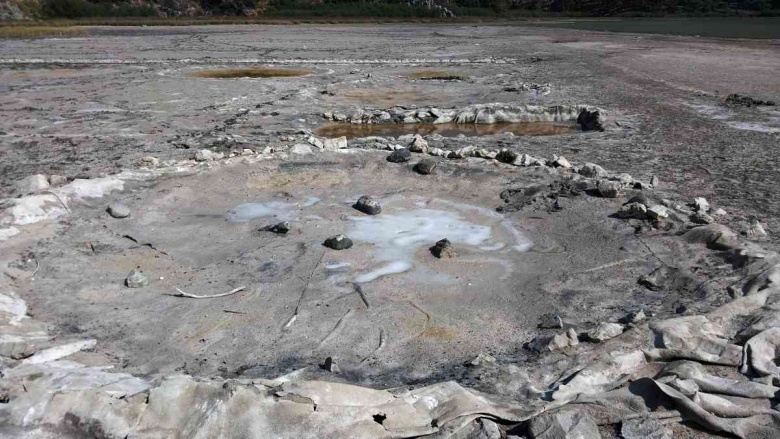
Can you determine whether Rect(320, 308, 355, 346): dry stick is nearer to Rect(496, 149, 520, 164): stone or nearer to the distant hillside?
Rect(496, 149, 520, 164): stone

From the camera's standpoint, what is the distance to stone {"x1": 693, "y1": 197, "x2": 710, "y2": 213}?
636cm

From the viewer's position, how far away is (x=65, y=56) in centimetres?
2156

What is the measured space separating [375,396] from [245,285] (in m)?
1.95

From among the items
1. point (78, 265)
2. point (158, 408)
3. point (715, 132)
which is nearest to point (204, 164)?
point (78, 265)

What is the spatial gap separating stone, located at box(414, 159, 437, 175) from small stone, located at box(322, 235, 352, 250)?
6.86ft

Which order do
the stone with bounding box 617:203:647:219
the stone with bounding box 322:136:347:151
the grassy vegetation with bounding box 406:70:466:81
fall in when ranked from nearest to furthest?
the stone with bounding box 617:203:647:219
the stone with bounding box 322:136:347:151
the grassy vegetation with bounding box 406:70:466:81

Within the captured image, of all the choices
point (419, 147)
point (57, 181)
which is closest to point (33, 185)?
point (57, 181)

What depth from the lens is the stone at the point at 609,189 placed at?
22.0 ft

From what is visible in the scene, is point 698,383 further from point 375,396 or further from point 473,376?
point 375,396

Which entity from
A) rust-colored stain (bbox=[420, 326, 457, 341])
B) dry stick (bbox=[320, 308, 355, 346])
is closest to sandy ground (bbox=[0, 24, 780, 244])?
rust-colored stain (bbox=[420, 326, 457, 341])

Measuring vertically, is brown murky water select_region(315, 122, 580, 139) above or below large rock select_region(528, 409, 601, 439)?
below

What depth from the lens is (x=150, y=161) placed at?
8.27 meters

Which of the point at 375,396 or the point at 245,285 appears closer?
the point at 375,396

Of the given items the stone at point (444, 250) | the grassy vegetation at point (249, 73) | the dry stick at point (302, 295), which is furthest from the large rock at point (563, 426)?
the grassy vegetation at point (249, 73)
